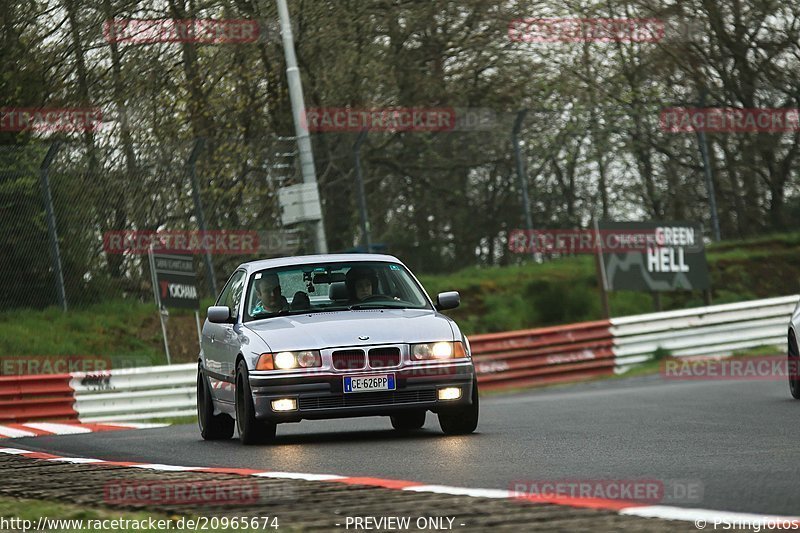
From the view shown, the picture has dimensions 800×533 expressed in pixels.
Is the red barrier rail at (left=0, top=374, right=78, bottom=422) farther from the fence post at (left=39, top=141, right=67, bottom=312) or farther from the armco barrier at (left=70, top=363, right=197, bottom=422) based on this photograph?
the fence post at (left=39, top=141, right=67, bottom=312)

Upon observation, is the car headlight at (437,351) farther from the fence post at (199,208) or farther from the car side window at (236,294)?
the fence post at (199,208)

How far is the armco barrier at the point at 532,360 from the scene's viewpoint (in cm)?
2008

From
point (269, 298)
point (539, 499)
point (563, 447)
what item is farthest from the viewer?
point (269, 298)

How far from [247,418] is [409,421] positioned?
224 centimetres

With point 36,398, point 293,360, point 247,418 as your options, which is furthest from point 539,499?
point 36,398

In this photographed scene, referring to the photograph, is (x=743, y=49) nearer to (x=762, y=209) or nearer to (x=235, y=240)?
(x=762, y=209)

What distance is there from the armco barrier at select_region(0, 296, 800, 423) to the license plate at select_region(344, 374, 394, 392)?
8865 mm

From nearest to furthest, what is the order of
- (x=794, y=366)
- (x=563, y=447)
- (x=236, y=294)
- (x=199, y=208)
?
(x=563, y=447) → (x=236, y=294) → (x=794, y=366) → (x=199, y=208)

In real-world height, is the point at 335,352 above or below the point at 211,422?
above

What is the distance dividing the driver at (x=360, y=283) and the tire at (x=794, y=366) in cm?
433

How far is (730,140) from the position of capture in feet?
103

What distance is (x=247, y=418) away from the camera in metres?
12.2

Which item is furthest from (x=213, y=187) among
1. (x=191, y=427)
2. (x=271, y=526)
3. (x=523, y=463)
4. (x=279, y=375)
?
(x=271, y=526)

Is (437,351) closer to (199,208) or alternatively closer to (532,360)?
(532,360)
